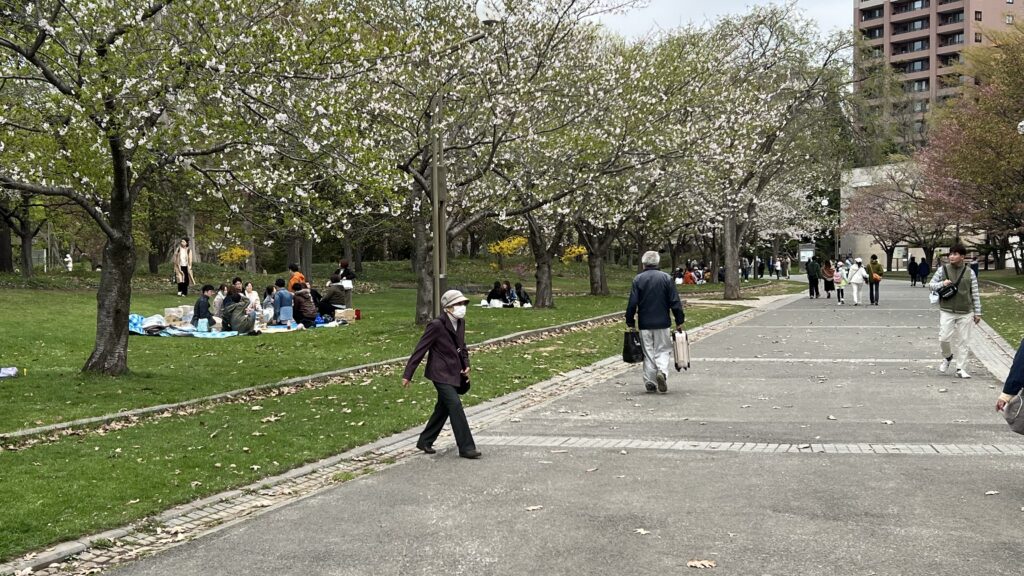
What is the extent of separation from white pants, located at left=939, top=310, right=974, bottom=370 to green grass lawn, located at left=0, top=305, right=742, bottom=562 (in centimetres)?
343

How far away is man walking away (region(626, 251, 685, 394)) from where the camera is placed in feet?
39.2

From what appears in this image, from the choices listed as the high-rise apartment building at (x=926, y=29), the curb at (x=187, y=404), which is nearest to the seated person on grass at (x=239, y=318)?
the curb at (x=187, y=404)

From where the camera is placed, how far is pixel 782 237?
8394 centimetres

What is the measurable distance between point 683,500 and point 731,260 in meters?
31.7

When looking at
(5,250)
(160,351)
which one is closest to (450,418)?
(160,351)

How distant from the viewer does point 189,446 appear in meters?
8.51

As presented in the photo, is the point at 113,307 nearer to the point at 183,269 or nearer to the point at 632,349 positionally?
the point at 632,349

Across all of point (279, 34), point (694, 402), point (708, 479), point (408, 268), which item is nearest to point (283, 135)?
point (279, 34)

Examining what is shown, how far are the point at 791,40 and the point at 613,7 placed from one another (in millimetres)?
17453

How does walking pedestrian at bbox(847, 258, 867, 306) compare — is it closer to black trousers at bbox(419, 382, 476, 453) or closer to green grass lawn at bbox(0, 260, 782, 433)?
green grass lawn at bbox(0, 260, 782, 433)

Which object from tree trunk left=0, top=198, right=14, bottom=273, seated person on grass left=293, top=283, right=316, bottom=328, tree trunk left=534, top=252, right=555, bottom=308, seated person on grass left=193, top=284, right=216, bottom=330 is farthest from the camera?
tree trunk left=0, top=198, right=14, bottom=273

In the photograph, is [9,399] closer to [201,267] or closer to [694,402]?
[694,402]

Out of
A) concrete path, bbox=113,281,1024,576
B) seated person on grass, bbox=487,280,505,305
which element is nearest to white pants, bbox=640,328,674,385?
concrete path, bbox=113,281,1024,576

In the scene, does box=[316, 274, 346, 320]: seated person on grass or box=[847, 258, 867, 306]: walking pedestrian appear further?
box=[847, 258, 867, 306]: walking pedestrian
